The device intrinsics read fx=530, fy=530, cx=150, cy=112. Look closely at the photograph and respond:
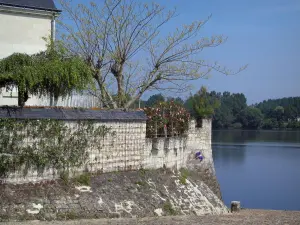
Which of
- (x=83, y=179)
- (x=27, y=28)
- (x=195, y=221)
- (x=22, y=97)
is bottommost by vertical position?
(x=195, y=221)

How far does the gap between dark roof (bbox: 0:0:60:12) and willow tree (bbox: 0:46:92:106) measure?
5.53 meters

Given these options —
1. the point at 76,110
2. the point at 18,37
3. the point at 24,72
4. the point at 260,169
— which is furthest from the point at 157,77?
the point at 260,169

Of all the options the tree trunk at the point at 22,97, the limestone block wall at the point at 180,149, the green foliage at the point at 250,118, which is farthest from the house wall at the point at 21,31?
the green foliage at the point at 250,118

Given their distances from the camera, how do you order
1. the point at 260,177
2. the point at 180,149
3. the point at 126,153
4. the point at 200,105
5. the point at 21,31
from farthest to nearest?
the point at 260,177 < the point at 200,105 < the point at 21,31 < the point at 180,149 < the point at 126,153

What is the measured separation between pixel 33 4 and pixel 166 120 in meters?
6.76

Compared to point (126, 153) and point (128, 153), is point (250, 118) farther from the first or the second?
point (126, 153)

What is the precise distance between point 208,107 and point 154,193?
7687 millimetres

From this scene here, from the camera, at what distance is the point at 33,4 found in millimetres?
19953

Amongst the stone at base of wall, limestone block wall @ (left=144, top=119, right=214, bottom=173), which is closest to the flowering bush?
limestone block wall @ (left=144, top=119, right=214, bottom=173)

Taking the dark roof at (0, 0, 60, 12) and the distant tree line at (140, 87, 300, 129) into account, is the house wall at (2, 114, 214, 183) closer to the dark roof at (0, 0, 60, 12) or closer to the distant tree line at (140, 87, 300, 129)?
the dark roof at (0, 0, 60, 12)

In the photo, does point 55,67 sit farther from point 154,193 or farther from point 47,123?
point 154,193

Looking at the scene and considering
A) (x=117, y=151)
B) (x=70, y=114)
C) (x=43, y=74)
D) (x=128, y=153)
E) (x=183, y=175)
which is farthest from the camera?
(x=183, y=175)

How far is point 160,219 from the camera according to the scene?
1423cm

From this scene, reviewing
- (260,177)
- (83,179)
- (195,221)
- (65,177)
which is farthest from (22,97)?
(260,177)
